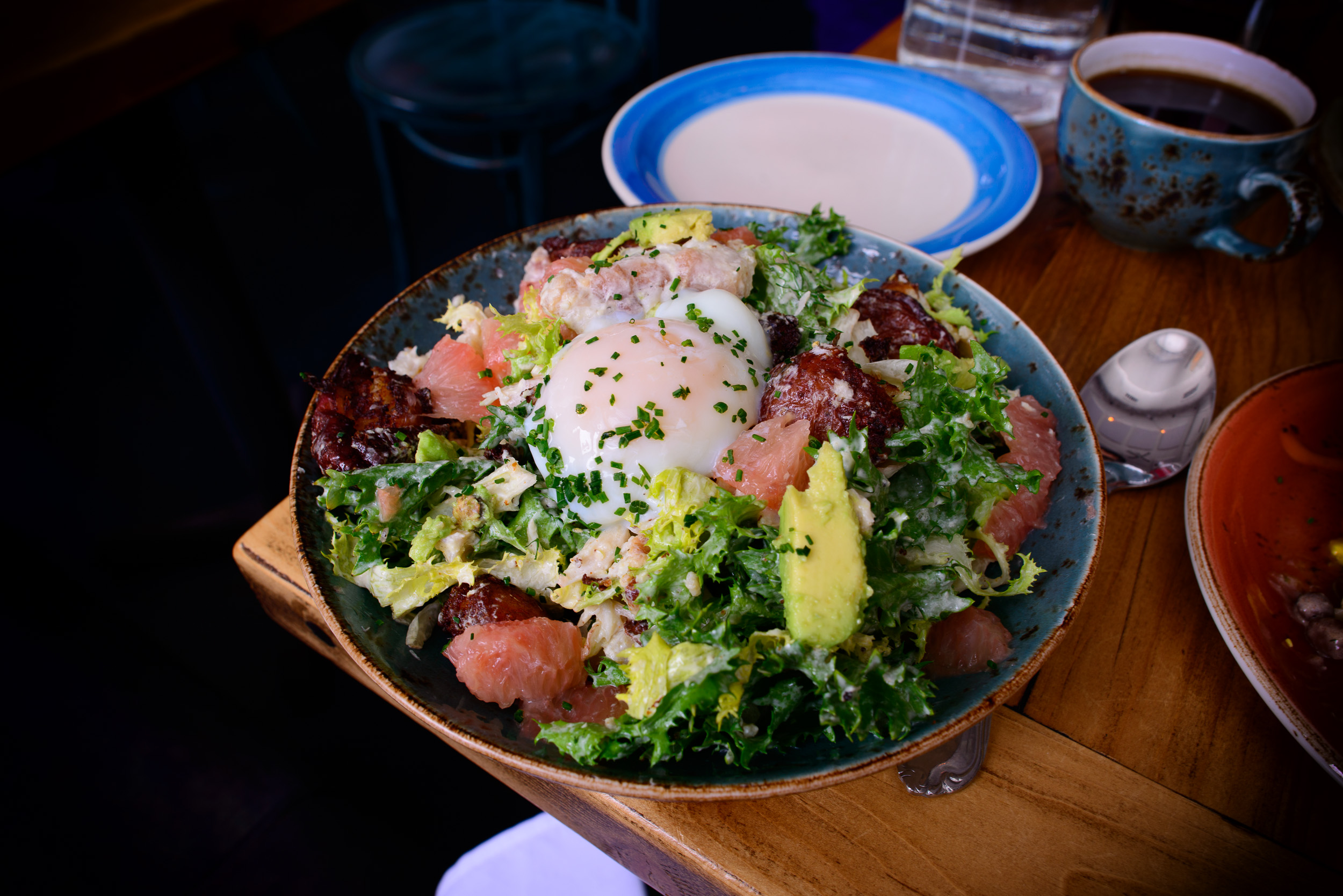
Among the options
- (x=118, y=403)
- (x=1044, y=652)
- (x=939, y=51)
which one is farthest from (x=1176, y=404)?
(x=118, y=403)

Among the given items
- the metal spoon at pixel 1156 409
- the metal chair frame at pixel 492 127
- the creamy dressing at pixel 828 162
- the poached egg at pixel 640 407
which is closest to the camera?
the poached egg at pixel 640 407

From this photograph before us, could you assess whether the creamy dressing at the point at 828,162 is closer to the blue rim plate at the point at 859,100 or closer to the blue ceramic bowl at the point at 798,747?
the blue rim plate at the point at 859,100

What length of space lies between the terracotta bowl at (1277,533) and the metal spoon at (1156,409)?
94 millimetres

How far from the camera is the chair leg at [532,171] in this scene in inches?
170

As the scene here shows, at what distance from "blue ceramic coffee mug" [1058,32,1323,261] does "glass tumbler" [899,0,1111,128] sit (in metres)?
0.64

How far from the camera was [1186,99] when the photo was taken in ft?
7.82

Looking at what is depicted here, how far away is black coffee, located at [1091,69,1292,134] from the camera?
7.57 feet

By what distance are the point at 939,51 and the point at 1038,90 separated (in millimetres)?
430

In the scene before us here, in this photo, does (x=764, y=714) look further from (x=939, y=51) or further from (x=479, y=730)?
(x=939, y=51)

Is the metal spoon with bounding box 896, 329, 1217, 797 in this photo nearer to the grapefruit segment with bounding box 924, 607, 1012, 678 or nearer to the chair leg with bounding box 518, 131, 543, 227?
the grapefruit segment with bounding box 924, 607, 1012, 678

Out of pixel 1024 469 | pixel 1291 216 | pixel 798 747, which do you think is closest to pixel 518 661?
pixel 798 747

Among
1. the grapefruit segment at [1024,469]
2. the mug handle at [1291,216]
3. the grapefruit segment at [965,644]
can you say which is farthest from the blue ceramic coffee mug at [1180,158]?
the grapefruit segment at [965,644]

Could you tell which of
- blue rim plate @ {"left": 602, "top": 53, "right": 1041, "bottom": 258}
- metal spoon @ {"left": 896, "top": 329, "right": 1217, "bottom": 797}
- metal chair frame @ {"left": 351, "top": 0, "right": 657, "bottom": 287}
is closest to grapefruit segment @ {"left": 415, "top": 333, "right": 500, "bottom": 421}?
blue rim plate @ {"left": 602, "top": 53, "right": 1041, "bottom": 258}

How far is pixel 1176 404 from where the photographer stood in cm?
178
